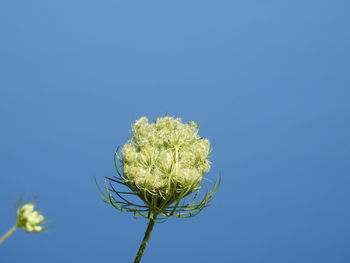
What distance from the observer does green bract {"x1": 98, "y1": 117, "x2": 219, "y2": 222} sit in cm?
568

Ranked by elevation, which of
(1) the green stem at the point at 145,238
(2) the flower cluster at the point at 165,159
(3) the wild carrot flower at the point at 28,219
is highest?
(2) the flower cluster at the point at 165,159

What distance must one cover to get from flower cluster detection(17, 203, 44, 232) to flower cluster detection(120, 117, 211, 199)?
3.26 metres

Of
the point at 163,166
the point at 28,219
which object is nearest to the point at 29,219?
the point at 28,219

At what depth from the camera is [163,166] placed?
5688mm

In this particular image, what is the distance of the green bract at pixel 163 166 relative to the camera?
223 inches

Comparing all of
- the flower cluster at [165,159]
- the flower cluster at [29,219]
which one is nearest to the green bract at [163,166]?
the flower cluster at [165,159]

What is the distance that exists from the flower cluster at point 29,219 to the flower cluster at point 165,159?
3.26m

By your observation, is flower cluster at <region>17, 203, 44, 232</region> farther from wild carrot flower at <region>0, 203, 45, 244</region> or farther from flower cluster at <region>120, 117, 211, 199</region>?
flower cluster at <region>120, 117, 211, 199</region>

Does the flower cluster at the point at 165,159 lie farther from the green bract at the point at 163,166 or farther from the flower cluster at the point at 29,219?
the flower cluster at the point at 29,219

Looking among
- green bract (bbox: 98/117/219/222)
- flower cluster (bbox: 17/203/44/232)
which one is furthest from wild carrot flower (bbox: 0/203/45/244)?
green bract (bbox: 98/117/219/222)

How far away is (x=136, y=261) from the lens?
5.61 m

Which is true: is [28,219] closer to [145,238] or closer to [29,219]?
[29,219]

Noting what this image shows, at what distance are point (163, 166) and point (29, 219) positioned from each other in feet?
11.2

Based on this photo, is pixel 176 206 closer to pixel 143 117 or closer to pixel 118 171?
pixel 118 171
